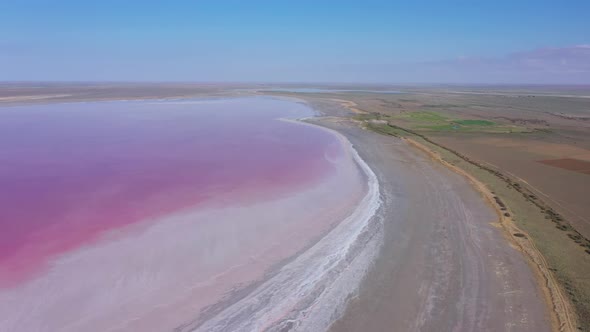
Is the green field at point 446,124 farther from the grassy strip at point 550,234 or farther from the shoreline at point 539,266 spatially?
the shoreline at point 539,266

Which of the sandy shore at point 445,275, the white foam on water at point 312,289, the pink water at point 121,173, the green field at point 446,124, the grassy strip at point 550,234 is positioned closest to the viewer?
the white foam on water at point 312,289

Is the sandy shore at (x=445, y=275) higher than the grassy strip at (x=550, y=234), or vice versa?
the grassy strip at (x=550, y=234)

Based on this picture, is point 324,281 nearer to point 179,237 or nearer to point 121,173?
point 179,237

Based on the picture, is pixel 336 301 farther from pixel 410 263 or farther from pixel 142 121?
pixel 142 121

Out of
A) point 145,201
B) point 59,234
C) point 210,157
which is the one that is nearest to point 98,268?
point 59,234

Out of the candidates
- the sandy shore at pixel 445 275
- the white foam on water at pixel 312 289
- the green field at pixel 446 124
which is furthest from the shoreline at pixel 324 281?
the green field at pixel 446 124

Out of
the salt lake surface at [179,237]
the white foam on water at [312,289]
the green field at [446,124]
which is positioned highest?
the green field at [446,124]

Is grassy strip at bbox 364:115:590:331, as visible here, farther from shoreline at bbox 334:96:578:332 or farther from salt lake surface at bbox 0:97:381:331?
salt lake surface at bbox 0:97:381:331
